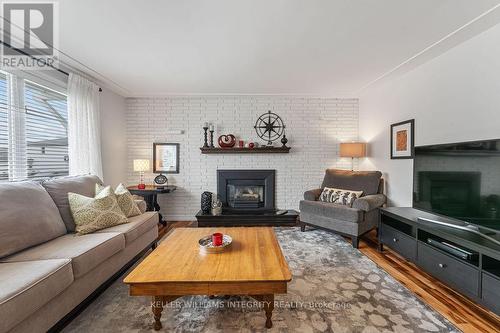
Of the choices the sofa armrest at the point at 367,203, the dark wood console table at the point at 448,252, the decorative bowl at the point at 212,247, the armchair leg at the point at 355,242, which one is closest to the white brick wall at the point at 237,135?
the sofa armrest at the point at 367,203

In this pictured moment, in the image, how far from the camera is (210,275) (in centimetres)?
138

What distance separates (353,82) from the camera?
11.5 ft

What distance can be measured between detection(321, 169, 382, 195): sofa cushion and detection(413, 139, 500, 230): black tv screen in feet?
2.74

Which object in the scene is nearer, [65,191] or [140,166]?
[65,191]

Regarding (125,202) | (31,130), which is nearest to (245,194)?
(125,202)

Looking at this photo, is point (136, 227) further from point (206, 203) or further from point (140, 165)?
point (140, 165)

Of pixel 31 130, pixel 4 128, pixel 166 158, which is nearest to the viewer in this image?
pixel 4 128

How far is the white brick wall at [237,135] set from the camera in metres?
4.19

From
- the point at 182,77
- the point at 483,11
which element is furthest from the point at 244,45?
the point at 483,11

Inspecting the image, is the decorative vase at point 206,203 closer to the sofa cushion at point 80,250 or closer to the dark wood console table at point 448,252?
the sofa cushion at point 80,250

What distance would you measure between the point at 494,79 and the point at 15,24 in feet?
14.1

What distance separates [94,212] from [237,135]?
2.64 m

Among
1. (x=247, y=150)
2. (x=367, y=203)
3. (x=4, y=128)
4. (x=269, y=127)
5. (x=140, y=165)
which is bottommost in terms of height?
(x=367, y=203)

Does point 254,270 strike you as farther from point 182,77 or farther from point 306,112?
point 306,112
